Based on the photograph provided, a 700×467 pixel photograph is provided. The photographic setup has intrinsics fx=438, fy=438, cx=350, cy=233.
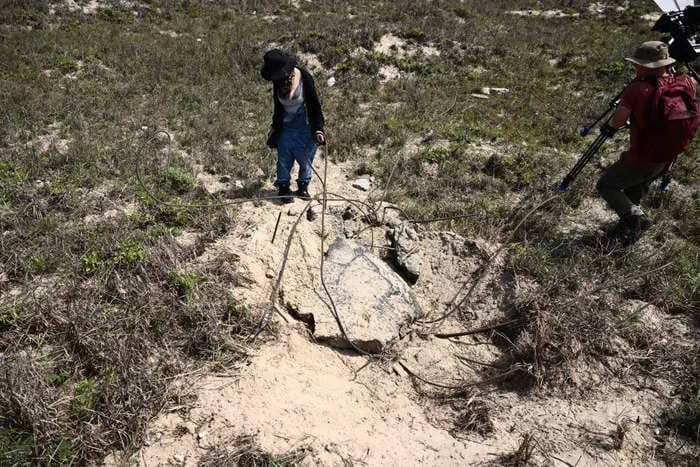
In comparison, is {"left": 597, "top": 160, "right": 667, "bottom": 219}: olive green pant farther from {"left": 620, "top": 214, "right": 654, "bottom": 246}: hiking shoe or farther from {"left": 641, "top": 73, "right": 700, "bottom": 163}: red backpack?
{"left": 641, "top": 73, "right": 700, "bottom": 163}: red backpack

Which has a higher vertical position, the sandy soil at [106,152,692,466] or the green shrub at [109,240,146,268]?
the green shrub at [109,240,146,268]

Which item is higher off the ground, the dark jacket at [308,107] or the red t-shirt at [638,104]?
the red t-shirt at [638,104]

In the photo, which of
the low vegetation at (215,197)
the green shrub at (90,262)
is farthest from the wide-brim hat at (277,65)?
the green shrub at (90,262)

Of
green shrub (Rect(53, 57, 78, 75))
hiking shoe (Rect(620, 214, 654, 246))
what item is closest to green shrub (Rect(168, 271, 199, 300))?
hiking shoe (Rect(620, 214, 654, 246))

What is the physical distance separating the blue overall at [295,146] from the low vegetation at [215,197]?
3.04ft

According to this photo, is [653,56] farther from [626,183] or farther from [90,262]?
Answer: [90,262]

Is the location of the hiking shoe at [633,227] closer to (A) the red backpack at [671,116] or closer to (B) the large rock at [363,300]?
(A) the red backpack at [671,116]

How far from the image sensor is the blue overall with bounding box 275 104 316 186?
17.2 feet

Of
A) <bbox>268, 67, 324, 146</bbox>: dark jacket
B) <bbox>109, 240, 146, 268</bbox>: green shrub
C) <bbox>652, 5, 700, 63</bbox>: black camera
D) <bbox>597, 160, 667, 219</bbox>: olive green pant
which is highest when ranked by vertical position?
<bbox>652, 5, 700, 63</bbox>: black camera

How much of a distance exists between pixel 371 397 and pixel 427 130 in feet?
18.6

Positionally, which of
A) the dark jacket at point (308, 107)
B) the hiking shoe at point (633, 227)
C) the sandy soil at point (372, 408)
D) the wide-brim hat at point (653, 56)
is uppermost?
the wide-brim hat at point (653, 56)

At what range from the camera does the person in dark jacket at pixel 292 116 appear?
4.54 meters

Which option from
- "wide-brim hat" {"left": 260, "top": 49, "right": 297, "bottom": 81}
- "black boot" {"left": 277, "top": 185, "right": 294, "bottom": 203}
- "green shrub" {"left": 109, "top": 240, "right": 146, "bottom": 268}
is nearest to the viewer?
"green shrub" {"left": 109, "top": 240, "right": 146, "bottom": 268}

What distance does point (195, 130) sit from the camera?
313 inches
